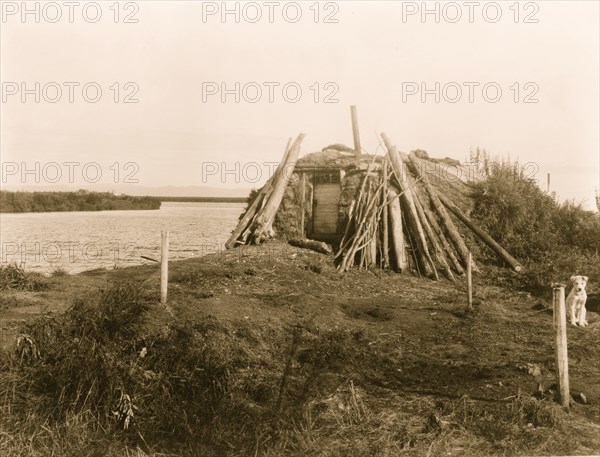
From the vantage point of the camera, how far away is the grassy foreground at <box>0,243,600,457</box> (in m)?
4.64

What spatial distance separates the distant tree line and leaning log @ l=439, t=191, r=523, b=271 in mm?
25813

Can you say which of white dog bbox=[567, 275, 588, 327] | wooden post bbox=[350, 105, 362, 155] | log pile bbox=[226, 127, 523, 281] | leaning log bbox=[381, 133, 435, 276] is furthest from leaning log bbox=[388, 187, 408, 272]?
white dog bbox=[567, 275, 588, 327]

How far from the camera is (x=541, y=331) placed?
297 inches

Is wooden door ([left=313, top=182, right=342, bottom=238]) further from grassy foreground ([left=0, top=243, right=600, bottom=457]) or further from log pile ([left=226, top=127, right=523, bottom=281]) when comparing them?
grassy foreground ([left=0, top=243, right=600, bottom=457])

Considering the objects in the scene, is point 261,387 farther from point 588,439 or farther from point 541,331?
point 541,331

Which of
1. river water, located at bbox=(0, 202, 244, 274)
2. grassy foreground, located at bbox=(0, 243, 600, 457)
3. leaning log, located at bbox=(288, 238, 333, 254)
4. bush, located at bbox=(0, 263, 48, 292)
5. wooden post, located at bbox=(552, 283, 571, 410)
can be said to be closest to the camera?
grassy foreground, located at bbox=(0, 243, 600, 457)

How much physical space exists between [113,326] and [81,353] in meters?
0.64

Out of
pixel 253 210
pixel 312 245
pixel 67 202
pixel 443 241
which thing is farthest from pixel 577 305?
pixel 67 202

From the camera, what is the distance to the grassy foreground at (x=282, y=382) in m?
4.64

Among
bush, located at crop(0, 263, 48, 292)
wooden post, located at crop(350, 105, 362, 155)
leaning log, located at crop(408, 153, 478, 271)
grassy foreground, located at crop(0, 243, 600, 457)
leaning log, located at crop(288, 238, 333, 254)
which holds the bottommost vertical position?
grassy foreground, located at crop(0, 243, 600, 457)

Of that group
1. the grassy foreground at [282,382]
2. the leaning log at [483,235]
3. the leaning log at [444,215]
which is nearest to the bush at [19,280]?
the grassy foreground at [282,382]

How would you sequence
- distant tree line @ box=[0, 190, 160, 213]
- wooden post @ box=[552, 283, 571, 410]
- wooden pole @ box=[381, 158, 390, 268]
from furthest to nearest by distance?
distant tree line @ box=[0, 190, 160, 213] < wooden pole @ box=[381, 158, 390, 268] < wooden post @ box=[552, 283, 571, 410]

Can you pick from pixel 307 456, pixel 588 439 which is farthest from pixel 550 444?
pixel 307 456

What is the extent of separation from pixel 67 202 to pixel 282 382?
37.7 meters
